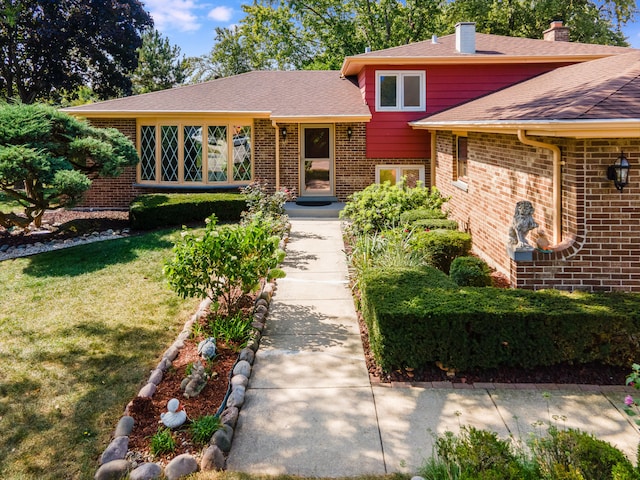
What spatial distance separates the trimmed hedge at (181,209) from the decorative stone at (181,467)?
994cm

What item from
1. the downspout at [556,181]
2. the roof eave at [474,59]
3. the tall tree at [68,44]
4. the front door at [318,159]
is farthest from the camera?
the tall tree at [68,44]

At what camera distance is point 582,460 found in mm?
2861

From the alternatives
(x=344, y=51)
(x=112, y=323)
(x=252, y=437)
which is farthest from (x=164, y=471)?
(x=344, y=51)

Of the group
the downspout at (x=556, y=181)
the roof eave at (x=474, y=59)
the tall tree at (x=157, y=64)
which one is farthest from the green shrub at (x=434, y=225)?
the tall tree at (x=157, y=64)

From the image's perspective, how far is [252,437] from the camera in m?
4.14

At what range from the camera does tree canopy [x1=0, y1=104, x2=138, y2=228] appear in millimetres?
10758

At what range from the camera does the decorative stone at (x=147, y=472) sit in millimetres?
3582

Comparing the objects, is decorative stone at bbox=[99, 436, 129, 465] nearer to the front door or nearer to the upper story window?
the front door

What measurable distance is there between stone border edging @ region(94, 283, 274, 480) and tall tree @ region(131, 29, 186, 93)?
128 ft

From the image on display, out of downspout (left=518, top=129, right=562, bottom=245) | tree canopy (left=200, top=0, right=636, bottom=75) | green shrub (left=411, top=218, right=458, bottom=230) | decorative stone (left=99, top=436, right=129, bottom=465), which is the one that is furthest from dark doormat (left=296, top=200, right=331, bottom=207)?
tree canopy (left=200, top=0, right=636, bottom=75)

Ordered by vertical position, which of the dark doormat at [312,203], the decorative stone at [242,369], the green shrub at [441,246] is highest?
the dark doormat at [312,203]

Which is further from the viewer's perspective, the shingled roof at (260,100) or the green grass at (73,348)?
the shingled roof at (260,100)

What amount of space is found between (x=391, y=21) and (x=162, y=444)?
27.4 m

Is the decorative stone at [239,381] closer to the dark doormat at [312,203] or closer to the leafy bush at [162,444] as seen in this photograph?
the leafy bush at [162,444]
